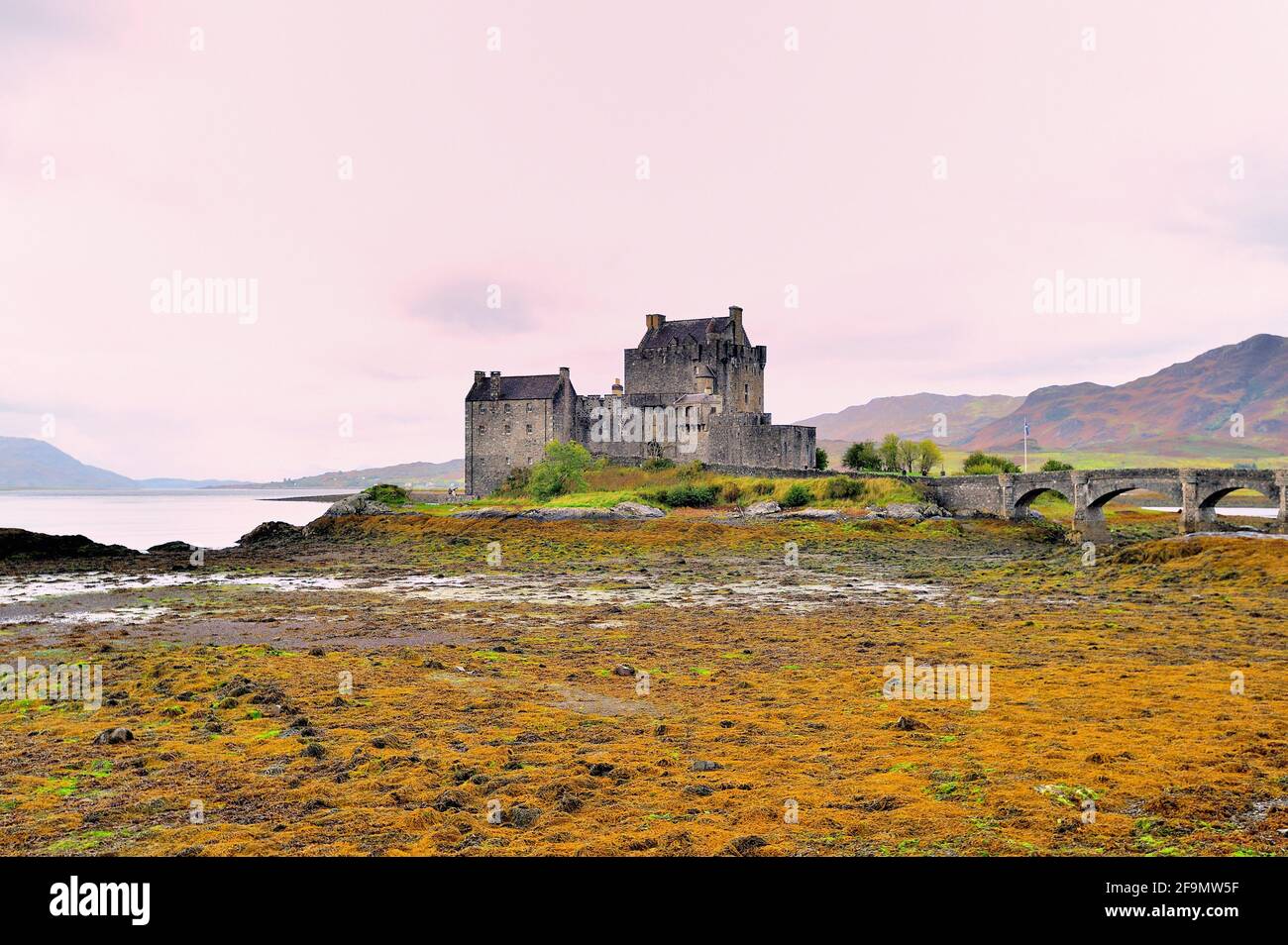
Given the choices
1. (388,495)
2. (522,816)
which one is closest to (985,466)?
(388,495)

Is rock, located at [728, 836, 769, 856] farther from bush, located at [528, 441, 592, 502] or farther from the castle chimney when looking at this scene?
the castle chimney

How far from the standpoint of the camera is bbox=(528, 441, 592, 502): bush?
79938 mm

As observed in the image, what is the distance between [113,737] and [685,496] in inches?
2435

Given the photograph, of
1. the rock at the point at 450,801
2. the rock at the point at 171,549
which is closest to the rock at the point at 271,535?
the rock at the point at 171,549

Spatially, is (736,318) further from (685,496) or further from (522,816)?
(522,816)

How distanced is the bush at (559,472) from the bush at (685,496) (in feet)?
29.7

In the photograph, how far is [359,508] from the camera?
7756 cm

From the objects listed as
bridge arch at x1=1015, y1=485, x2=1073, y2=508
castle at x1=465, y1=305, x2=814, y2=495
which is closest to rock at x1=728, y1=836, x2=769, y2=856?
bridge arch at x1=1015, y1=485, x2=1073, y2=508

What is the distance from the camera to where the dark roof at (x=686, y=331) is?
309 ft

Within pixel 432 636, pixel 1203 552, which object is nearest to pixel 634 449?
pixel 1203 552

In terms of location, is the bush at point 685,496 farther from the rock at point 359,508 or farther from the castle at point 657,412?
the rock at point 359,508

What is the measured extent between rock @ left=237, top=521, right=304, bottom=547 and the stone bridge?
51354 millimetres

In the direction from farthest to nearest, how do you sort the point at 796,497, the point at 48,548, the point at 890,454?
the point at 890,454, the point at 796,497, the point at 48,548

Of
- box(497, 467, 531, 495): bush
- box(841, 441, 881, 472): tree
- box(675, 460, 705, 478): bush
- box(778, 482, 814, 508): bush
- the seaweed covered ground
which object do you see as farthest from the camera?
box(841, 441, 881, 472): tree
